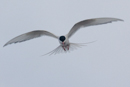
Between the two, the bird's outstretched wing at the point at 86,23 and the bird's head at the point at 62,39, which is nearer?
the bird's head at the point at 62,39

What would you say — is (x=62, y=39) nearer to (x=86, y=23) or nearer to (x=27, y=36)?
(x=86, y=23)

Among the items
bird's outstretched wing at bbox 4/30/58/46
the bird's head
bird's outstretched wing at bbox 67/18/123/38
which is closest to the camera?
the bird's head

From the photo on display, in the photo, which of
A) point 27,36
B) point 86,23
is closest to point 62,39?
point 86,23

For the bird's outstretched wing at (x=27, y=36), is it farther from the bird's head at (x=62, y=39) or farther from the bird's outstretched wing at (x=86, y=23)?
the bird's outstretched wing at (x=86, y=23)

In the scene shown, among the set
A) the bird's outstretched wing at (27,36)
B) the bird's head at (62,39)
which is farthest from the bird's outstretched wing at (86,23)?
the bird's outstretched wing at (27,36)

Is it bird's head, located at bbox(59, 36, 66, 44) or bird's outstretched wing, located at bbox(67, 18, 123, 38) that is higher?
bird's outstretched wing, located at bbox(67, 18, 123, 38)

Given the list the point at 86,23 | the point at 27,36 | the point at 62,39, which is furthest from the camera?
the point at 27,36

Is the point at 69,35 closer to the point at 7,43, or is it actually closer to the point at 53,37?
the point at 53,37

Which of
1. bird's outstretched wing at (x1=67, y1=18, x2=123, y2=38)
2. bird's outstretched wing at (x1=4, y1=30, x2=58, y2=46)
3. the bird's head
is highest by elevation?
bird's outstretched wing at (x1=4, y1=30, x2=58, y2=46)

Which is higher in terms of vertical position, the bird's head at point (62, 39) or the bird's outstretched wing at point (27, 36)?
the bird's outstretched wing at point (27, 36)

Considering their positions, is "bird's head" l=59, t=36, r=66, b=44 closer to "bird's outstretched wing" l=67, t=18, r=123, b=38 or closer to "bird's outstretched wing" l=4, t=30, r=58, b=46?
"bird's outstretched wing" l=67, t=18, r=123, b=38

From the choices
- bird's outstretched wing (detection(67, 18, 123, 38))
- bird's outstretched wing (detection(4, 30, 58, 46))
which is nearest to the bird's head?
bird's outstretched wing (detection(67, 18, 123, 38))

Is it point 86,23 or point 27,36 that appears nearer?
point 86,23

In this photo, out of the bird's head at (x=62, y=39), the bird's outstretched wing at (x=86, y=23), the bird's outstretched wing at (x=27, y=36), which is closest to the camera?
the bird's head at (x=62, y=39)
